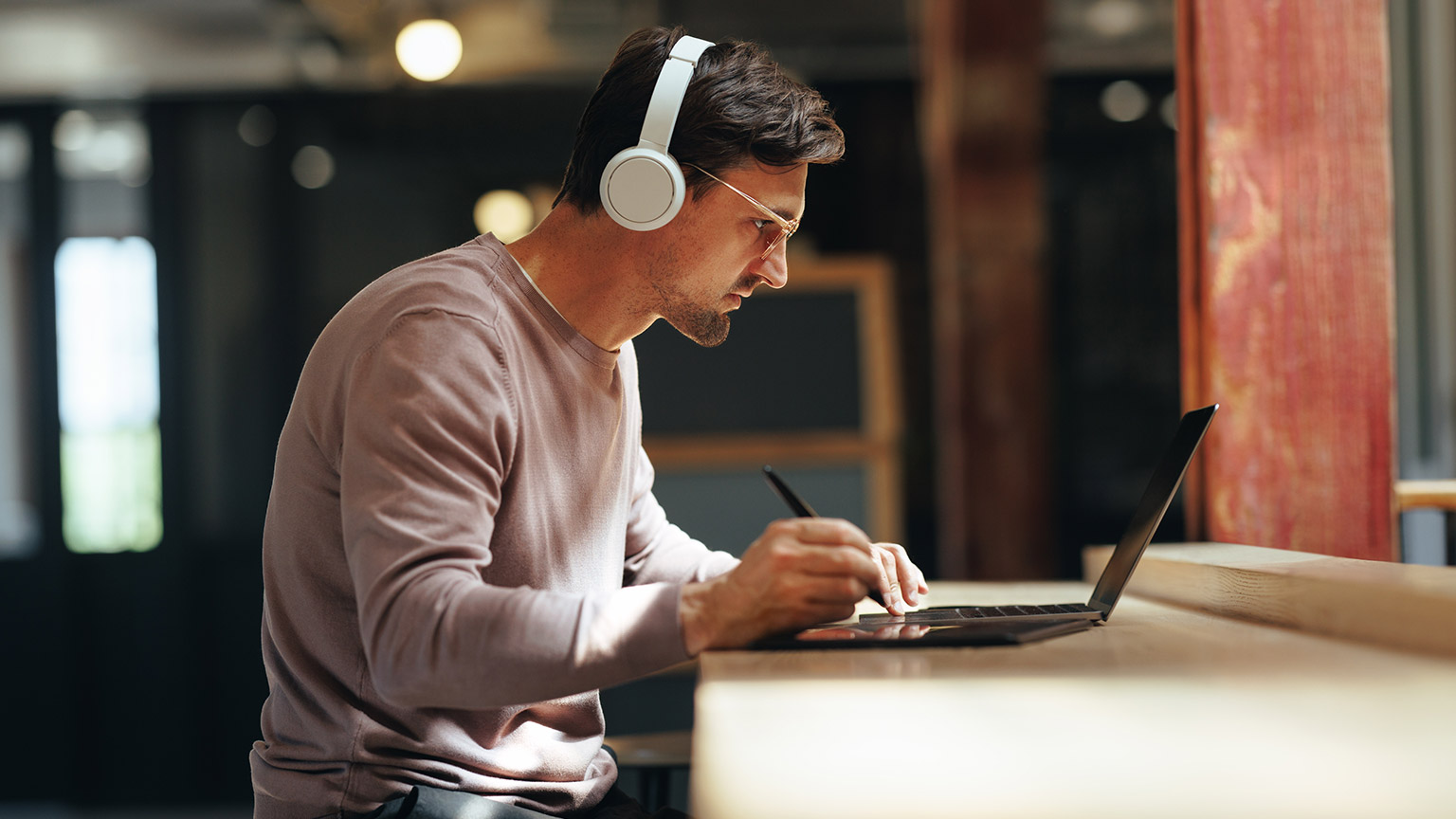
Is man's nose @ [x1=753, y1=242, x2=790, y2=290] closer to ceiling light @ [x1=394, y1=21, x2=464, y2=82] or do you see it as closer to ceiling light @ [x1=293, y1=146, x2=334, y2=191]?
ceiling light @ [x1=394, y1=21, x2=464, y2=82]

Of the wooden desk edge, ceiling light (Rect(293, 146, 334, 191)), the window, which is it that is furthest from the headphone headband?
the window

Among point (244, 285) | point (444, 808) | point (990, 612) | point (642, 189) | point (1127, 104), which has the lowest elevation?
point (444, 808)

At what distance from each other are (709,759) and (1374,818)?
26cm

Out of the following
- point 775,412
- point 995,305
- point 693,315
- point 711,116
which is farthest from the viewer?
point 775,412

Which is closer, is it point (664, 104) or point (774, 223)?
point (664, 104)

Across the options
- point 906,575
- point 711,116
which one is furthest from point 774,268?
point 906,575

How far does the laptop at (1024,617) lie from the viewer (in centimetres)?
81

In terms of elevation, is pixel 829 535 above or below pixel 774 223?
below

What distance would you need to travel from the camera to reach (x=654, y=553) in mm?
1347

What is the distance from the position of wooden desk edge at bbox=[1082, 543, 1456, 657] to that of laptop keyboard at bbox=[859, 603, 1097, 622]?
0.41 ft

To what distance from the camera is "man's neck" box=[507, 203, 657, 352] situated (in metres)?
1.12

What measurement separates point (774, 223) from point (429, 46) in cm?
279

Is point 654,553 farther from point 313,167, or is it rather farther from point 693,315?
point 313,167

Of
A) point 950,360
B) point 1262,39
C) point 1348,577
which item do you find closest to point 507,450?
point 1348,577
